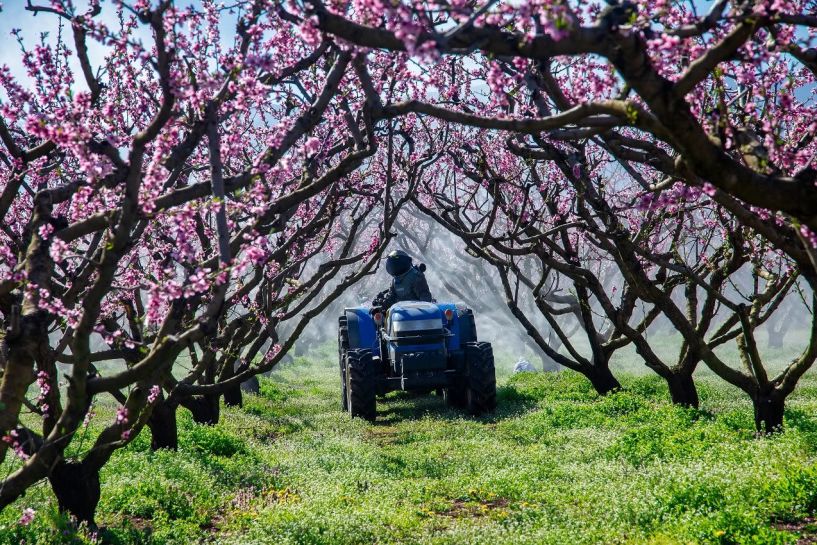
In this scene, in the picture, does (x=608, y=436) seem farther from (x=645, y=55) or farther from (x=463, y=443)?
(x=645, y=55)

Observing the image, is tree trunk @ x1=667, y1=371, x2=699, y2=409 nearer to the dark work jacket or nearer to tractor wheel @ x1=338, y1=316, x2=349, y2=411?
the dark work jacket

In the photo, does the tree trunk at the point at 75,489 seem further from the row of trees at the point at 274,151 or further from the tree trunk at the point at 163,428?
the tree trunk at the point at 163,428

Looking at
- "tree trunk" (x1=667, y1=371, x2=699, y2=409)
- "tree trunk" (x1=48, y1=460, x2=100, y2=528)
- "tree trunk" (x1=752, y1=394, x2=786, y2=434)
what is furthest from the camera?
"tree trunk" (x1=667, y1=371, x2=699, y2=409)

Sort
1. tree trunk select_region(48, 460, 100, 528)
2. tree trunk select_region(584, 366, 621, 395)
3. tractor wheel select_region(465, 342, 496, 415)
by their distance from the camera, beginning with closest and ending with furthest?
tree trunk select_region(48, 460, 100, 528) < tractor wheel select_region(465, 342, 496, 415) < tree trunk select_region(584, 366, 621, 395)

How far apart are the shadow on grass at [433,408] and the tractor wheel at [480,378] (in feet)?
0.70

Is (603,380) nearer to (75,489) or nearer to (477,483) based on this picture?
(477,483)

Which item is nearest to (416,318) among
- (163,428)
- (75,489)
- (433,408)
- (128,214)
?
(433,408)

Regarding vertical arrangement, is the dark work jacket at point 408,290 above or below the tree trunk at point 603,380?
above

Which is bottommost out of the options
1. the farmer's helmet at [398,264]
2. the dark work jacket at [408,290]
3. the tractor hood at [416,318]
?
the tractor hood at [416,318]

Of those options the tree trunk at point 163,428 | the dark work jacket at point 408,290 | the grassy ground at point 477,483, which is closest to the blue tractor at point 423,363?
the grassy ground at point 477,483

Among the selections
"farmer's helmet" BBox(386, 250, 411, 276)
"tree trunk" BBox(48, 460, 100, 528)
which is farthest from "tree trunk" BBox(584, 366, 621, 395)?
"tree trunk" BBox(48, 460, 100, 528)

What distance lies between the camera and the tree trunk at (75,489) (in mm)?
6988

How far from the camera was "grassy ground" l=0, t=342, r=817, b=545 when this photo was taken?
6535 millimetres

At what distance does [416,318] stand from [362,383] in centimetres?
157
